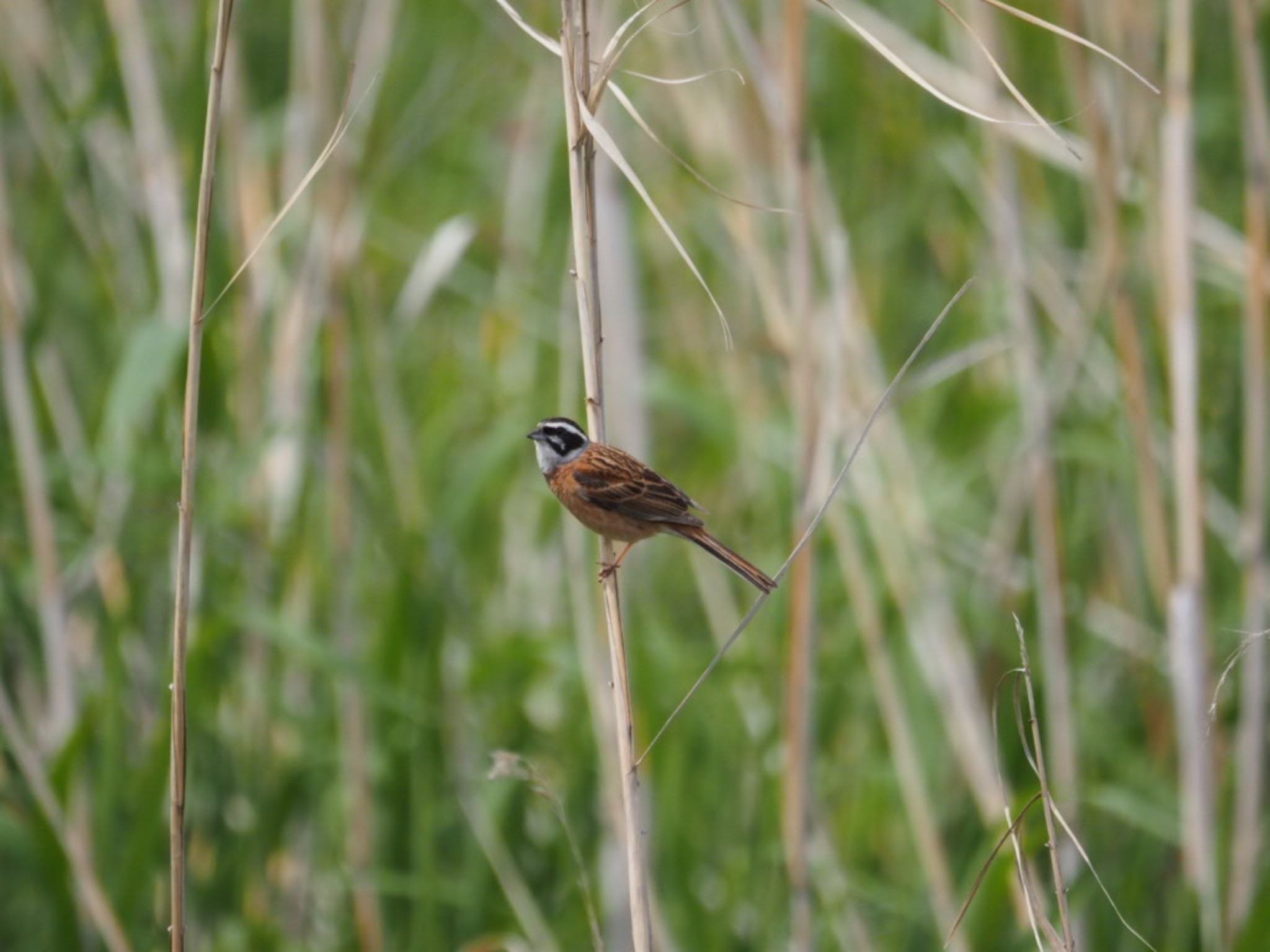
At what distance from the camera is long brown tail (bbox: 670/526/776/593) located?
7.86 feet

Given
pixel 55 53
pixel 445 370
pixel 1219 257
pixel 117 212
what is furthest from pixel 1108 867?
pixel 55 53

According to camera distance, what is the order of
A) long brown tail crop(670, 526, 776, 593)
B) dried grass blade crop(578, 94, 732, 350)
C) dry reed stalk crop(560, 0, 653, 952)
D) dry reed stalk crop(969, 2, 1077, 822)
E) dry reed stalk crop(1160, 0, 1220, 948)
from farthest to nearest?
1. dry reed stalk crop(969, 2, 1077, 822)
2. dry reed stalk crop(1160, 0, 1220, 948)
3. long brown tail crop(670, 526, 776, 593)
4. dry reed stalk crop(560, 0, 653, 952)
5. dried grass blade crop(578, 94, 732, 350)

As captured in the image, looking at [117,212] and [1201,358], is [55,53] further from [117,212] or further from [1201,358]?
[1201,358]

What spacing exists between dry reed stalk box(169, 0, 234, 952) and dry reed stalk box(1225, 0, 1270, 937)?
2.22 metres

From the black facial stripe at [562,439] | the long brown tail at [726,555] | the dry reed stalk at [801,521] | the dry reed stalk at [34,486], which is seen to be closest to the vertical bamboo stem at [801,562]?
the dry reed stalk at [801,521]

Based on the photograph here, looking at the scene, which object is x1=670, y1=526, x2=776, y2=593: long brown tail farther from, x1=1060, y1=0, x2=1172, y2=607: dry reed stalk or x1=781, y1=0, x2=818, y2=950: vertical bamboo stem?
x1=1060, y1=0, x2=1172, y2=607: dry reed stalk

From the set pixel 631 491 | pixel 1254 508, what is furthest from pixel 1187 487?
pixel 631 491

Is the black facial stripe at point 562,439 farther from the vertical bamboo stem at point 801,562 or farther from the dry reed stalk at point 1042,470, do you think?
the dry reed stalk at point 1042,470

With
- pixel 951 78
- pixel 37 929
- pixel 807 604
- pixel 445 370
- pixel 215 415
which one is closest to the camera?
pixel 807 604

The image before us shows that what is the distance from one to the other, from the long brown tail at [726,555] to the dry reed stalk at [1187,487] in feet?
3.34

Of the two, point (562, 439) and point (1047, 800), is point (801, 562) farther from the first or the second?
point (1047, 800)

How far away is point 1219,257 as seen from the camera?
3537mm

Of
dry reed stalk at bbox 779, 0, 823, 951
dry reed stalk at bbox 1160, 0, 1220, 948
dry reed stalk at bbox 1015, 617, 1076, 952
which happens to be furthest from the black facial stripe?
dry reed stalk at bbox 1160, 0, 1220, 948

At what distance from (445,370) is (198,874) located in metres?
1.65
